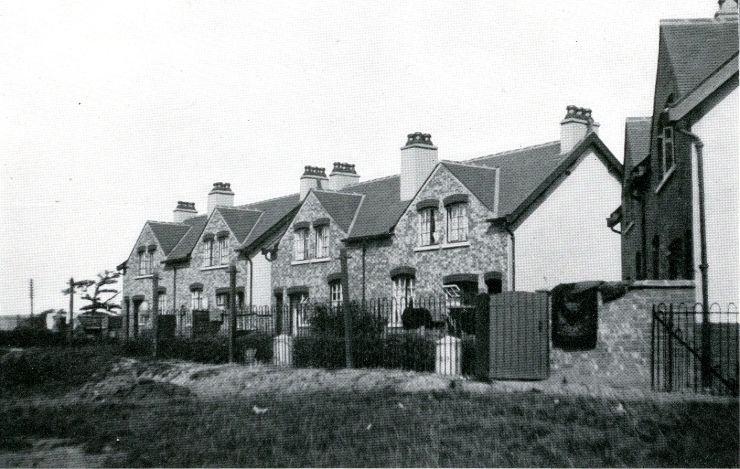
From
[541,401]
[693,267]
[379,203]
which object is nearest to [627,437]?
[541,401]

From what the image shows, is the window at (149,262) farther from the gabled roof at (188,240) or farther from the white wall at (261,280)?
the white wall at (261,280)

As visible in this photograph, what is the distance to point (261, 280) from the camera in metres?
39.3

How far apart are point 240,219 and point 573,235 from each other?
1935 centimetres

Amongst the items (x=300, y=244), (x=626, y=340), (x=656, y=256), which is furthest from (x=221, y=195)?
(x=626, y=340)

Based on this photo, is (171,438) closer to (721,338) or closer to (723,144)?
(721,338)

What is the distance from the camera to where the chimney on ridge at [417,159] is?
32.1 metres

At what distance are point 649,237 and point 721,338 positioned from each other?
8968 mm

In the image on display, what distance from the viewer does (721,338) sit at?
50.5 ft

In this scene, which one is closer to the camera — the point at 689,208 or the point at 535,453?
the point at 535,453

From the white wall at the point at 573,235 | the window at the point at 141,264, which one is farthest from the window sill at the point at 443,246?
the window at the point at 141,264

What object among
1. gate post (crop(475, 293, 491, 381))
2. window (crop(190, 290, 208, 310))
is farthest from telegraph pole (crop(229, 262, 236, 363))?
window (crop(190, 290, 208, 310))

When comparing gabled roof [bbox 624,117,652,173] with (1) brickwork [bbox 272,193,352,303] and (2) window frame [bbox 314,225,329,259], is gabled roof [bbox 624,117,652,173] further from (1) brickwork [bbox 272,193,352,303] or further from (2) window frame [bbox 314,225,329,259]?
(2) window frame [bbox 314,225,329,259]

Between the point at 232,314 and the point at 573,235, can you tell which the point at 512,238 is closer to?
the point at 573,235

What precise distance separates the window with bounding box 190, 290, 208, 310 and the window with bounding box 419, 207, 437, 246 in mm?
16417
